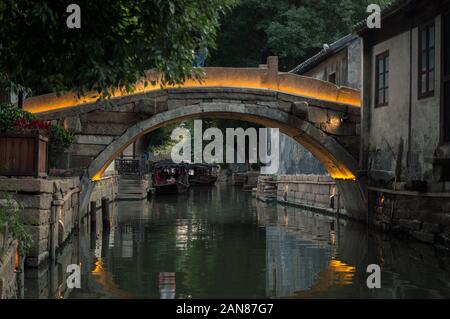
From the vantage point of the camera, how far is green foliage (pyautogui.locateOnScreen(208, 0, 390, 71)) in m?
29.5

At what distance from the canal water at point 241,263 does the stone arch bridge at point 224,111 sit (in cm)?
197

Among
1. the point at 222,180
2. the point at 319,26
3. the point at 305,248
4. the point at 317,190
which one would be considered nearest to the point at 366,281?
the point at 305,248

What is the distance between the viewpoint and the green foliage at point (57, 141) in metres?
15.6

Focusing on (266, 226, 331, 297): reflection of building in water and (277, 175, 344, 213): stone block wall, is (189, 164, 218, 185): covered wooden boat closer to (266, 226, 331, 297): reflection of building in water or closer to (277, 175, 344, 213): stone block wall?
(277, 175, 344, 213): stone block wall

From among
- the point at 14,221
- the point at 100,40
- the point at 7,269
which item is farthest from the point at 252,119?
the point at 7,269

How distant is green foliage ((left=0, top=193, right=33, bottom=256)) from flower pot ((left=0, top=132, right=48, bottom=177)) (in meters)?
0.74

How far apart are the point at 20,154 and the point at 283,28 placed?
20169 millimetres

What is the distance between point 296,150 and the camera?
28609mm

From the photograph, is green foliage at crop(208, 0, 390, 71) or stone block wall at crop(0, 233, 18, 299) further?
green foliage at crop(208, 0, 390, 71)

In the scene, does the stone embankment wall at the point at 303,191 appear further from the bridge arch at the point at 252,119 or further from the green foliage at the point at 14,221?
the green foliage at the point at 14,221

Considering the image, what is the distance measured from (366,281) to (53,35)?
19.0 feet

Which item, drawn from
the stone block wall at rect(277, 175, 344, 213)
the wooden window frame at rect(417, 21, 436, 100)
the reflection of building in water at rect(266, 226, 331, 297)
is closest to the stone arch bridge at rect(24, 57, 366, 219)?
the reflection of building in water at rect(266, 226, 331, 297)

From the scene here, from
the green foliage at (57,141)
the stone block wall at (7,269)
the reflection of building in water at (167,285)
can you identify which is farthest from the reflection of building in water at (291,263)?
the green foliage at (57,141)
